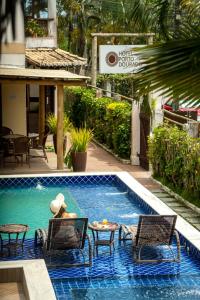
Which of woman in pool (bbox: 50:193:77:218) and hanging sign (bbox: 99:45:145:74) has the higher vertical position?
hanging sign (bbox: 99:45:145:74)

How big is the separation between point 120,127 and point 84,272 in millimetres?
11329

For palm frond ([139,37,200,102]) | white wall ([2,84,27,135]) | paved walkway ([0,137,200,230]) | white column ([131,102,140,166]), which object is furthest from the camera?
white wall ([2,84,27,135])

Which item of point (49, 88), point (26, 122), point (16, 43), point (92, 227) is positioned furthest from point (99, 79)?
point (16, 43)

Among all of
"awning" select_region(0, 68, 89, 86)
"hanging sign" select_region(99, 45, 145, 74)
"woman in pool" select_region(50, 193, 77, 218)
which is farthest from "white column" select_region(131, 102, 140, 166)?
"woman in pool" select_region(50, 193, 77, 218)

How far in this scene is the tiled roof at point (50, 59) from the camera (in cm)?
2023

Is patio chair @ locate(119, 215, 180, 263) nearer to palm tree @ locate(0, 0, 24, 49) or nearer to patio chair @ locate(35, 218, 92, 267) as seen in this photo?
patio chair @ locate(35, 218, 92, 267)

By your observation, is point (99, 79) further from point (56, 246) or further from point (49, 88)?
point (56, 246)

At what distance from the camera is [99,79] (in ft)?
134

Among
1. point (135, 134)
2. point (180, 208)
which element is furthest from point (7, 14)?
point (135, 134)

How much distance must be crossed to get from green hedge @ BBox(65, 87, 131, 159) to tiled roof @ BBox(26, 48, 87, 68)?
2.20m

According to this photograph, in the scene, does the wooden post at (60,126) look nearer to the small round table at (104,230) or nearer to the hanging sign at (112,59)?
the hanging sign at (112,59)

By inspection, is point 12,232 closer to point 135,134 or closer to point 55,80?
point 55,80

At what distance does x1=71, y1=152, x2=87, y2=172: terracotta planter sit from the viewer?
16344 mm

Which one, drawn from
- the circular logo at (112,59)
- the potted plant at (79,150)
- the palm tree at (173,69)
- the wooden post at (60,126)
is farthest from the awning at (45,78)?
the palm tree at (173,69)
